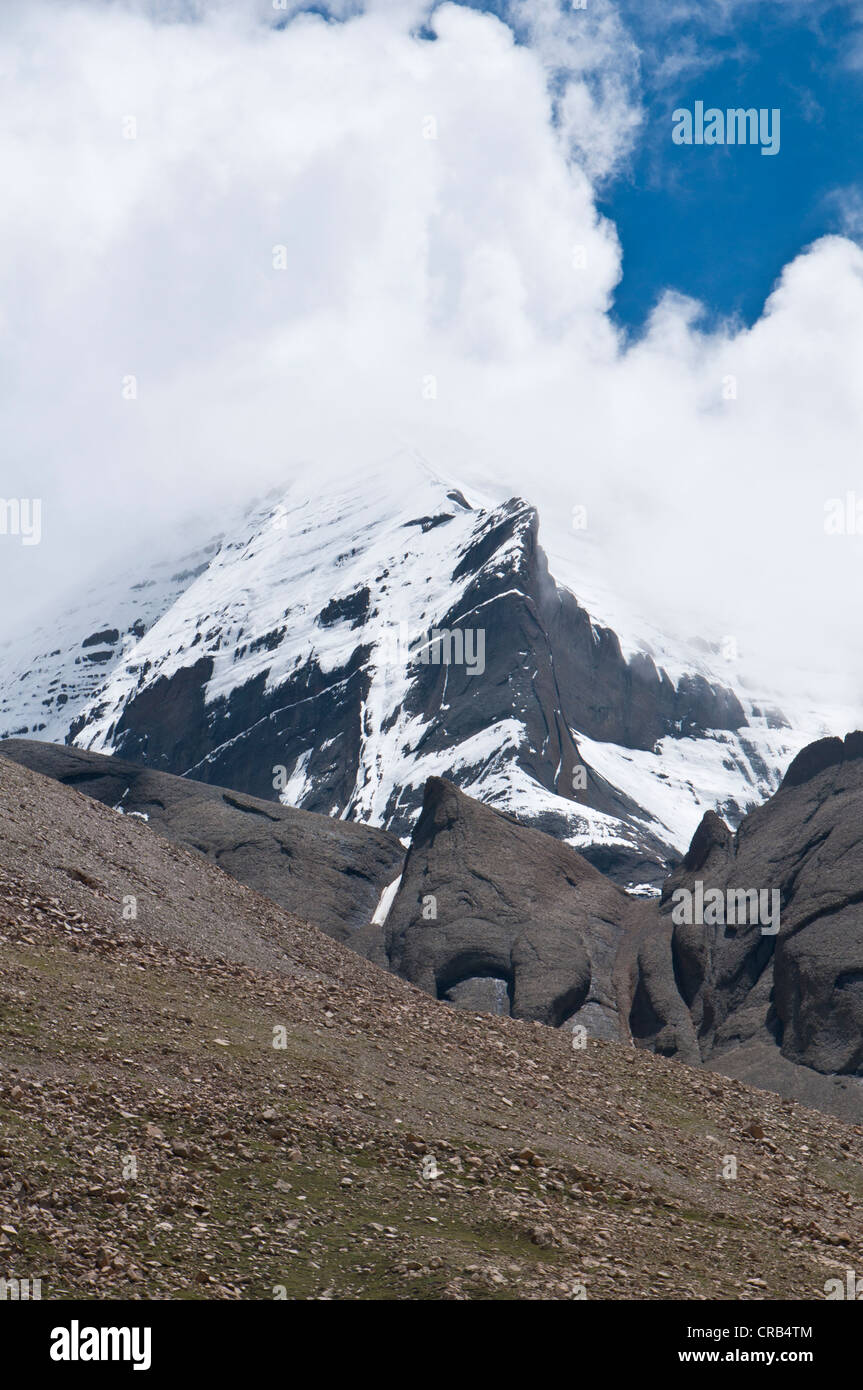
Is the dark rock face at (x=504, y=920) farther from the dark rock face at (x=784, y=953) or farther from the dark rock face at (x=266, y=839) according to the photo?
the dark rock face at (x=266, y=839)

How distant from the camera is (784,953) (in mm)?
69312

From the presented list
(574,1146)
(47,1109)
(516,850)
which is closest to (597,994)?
(516,850)

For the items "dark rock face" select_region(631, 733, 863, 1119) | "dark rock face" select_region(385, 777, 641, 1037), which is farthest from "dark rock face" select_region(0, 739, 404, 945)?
"dark rock face" select_region(631, 733, 863, 1119)

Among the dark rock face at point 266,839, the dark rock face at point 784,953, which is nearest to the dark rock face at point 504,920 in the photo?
the dark rock face at point 784,953

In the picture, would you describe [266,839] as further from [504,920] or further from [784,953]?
[784,953]

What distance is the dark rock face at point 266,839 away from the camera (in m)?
90.5

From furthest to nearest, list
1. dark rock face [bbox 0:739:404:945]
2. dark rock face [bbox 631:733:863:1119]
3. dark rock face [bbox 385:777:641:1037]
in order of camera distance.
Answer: dark rock face [bbox 0:739:404:945] < dark rock face [bbox 385:777:641:1037] < dark rock face [bbox 631:733:863:1119]

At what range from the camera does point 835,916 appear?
226ft

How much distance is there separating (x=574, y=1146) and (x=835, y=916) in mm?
44197

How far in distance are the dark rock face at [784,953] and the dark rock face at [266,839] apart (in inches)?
831

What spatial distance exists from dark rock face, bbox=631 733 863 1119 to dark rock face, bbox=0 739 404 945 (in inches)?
831

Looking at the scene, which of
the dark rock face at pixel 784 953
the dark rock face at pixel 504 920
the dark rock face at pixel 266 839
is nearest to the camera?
the dark rock face at pixel 784 953

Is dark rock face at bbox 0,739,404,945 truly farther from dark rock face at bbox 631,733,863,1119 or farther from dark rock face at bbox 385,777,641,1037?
dark rock face at bbox 631,733,863,1119

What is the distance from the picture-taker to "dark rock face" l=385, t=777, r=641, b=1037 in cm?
7700
